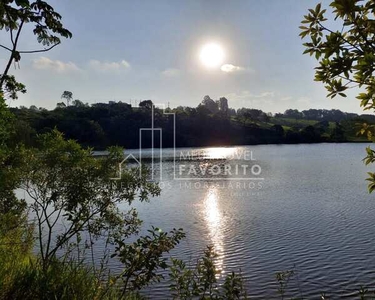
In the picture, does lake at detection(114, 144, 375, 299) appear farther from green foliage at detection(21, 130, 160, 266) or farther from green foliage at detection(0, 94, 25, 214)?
green foliage at detection(0, 94, 25, 214)

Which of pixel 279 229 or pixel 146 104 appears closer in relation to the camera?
pixel 279 229

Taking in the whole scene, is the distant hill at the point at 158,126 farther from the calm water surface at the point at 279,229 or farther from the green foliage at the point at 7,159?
the green foliage at the point at 7,159

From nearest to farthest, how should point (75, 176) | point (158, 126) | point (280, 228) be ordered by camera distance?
point (75, 176)
point (280, 228)
point (158, 126)

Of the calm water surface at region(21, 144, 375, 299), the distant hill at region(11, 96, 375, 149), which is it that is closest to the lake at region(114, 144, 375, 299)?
the calm water surface at region(21, 144, 375, 299)

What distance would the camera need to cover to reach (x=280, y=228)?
2208 centimetres

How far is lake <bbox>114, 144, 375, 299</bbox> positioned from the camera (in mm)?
14352

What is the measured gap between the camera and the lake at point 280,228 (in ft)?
47.1

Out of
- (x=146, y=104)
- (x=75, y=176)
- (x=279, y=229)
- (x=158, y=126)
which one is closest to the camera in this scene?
(x=75, y=176)

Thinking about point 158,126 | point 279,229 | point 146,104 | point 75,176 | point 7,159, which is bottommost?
point 279,229

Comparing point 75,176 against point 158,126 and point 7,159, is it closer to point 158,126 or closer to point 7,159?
point 7,159

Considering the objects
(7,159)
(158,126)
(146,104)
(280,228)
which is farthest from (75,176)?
(146,104)

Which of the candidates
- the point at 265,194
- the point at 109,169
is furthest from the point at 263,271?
the point at 265,194

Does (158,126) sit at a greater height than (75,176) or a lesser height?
greater

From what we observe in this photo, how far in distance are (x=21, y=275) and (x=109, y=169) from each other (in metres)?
3.52
